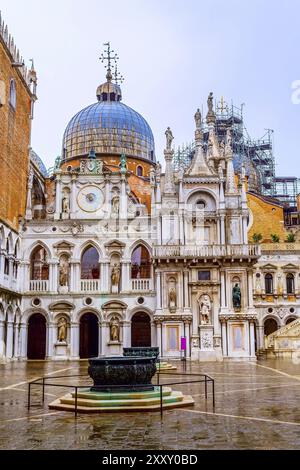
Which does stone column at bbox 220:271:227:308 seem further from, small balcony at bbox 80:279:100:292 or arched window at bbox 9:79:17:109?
arched window at bbox 9:79:17:109

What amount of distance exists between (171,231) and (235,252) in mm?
4892

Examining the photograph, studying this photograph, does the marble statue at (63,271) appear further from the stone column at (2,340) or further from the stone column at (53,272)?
the stone column at (2,340)

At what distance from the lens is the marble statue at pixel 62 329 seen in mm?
42156

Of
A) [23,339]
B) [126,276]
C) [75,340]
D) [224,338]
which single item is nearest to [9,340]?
[23,339]

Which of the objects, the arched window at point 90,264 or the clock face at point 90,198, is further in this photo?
the clock face at point 90,198

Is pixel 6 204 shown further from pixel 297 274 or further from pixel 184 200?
pixel 297 274

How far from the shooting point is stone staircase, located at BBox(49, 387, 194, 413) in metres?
13.4

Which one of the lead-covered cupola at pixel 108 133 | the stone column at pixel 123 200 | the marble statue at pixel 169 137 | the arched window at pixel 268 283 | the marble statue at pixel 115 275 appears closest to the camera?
the marble statue at pixel 115 275

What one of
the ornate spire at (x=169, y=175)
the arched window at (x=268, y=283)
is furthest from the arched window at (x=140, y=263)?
the arched window at (x=268, y=283)

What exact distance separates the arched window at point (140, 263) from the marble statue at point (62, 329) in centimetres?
609

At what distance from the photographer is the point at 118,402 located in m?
13.7

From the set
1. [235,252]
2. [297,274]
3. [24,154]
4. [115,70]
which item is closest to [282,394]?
[235,252]

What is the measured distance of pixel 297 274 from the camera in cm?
5338

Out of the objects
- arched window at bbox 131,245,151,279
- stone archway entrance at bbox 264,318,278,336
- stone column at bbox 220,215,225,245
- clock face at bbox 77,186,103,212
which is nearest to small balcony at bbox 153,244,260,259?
stone column at bbox 220,215,225,245
